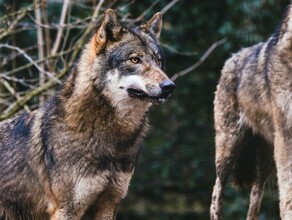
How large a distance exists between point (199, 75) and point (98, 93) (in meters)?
6.45

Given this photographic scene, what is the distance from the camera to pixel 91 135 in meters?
5.17

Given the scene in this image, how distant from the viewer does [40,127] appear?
206 inches

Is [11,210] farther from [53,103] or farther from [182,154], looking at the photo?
[182,154]

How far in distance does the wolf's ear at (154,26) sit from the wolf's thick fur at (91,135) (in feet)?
0.34

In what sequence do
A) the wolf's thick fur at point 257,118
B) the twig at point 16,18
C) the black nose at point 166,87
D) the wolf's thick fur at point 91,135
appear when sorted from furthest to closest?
the twig at point 16,18
the wolf's thick fur at point 257,118
the wolf's thick fur at point 91,135
the black nose at point 166,87

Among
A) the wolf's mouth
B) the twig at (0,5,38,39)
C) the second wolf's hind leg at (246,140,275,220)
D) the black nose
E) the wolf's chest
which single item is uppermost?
the black nose

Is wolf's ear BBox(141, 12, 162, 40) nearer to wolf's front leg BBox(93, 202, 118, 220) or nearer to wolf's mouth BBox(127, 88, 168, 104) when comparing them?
wolf's mouth BBox(127, 88, 168, 104)

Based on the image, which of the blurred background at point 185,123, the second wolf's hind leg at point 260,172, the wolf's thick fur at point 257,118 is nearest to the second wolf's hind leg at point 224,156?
the wolf's thick fur at point 257,118

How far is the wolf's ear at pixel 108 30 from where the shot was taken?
5.13m

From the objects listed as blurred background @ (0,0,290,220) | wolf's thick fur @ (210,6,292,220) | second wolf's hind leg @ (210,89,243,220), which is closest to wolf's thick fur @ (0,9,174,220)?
wolf's thick fur @ (210,6,292,220)

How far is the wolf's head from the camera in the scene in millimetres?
5016

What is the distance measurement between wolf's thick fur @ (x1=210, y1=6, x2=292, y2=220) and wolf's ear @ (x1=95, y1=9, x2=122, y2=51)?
4.79ft

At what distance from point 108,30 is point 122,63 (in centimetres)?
27

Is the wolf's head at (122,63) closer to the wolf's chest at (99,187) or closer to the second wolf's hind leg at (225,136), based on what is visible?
the wolf's chest at (99,187)
